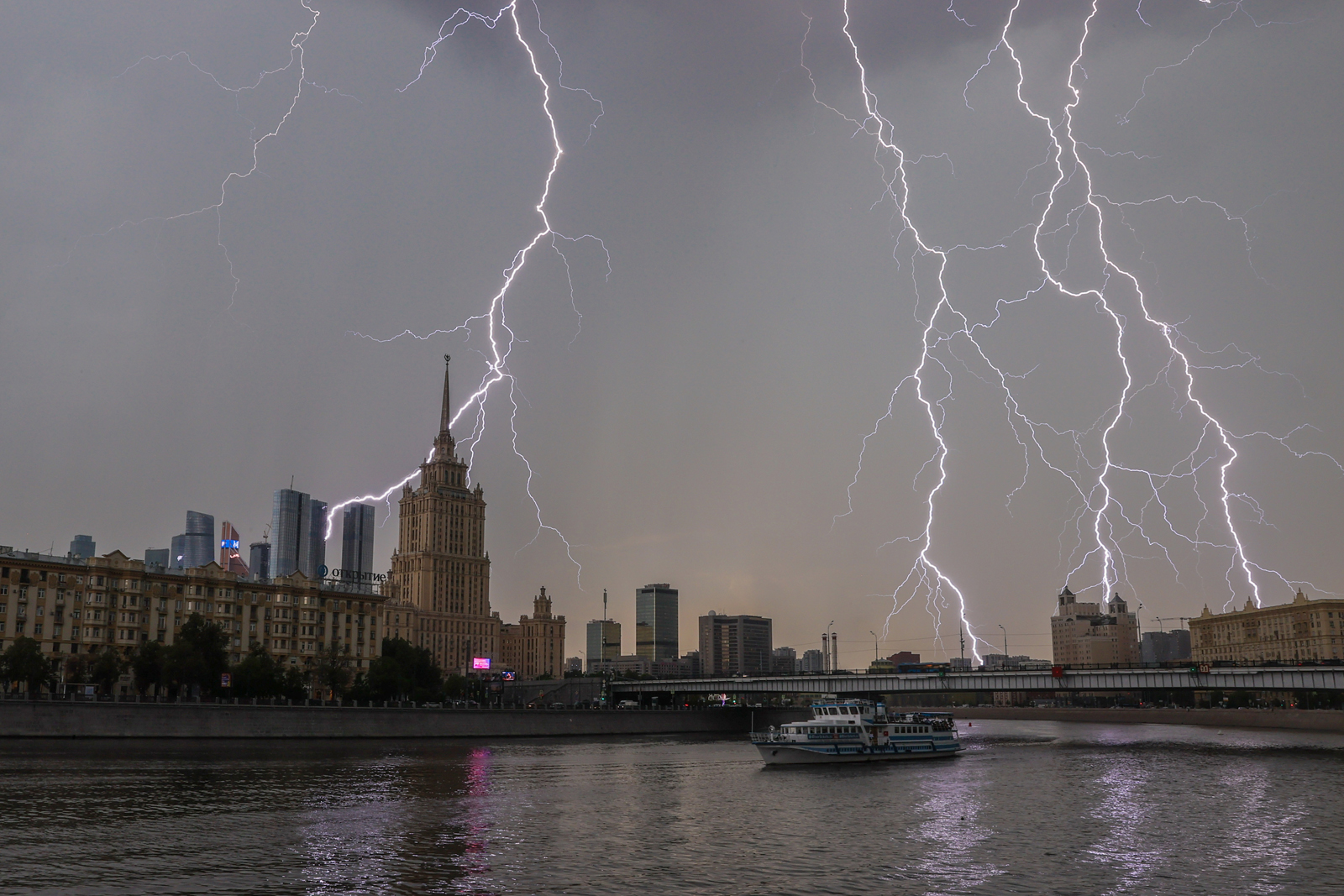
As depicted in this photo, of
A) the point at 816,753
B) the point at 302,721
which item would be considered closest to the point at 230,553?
the point at 302,721

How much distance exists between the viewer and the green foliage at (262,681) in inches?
5103

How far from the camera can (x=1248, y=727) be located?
585ft

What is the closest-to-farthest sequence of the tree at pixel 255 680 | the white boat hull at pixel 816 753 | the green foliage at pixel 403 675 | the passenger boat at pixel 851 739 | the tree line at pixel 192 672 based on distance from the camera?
the white boat hull at pixel 816 753 < the passenger boat at pixel 851 739 < the tree line at pixel 192 672 < the tree at pixel 255 680 < the green foliage at pixel 403 675

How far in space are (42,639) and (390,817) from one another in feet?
350

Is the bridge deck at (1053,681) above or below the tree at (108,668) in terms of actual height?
below

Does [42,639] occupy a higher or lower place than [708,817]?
higher

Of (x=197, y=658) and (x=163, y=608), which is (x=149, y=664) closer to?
(x=197, y=658)

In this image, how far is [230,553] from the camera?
6964 inches

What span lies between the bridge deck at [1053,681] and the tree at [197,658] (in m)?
71.7

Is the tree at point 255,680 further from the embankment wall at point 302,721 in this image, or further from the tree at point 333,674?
the embankment wall at point 302,721

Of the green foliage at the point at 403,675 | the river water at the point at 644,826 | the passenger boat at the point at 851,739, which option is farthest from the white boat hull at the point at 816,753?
Result: the green foliage at the point at 403,675

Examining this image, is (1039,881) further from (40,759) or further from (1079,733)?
(1079,733)

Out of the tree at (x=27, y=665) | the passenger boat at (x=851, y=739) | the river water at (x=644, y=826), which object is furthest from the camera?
the tree at (x=27, y=665)

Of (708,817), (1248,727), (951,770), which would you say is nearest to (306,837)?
(708,817)
